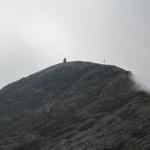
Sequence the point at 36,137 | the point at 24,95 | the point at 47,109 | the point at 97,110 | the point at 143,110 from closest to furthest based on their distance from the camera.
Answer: the point at 143,110
the point at 36,137
the point at 97,110
the point at 47,109
the point at 24,95

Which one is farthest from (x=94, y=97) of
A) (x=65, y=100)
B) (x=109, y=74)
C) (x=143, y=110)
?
(x=143, y=110)

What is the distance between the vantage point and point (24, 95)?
109625mm

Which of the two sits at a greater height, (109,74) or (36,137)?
(109,74)

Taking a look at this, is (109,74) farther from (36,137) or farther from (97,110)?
(36,137)

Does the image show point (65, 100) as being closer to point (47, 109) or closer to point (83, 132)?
point (47, 109)

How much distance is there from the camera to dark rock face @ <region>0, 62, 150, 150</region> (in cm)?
7119

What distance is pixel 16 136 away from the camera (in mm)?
86375

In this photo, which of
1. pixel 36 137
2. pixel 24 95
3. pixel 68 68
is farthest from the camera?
pixel 68 68

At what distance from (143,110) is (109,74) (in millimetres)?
35502

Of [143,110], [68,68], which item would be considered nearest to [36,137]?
[143,110]

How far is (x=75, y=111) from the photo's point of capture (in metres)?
93.0

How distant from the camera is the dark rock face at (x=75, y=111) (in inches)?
2803

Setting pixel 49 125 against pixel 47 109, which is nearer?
pixel 49 125

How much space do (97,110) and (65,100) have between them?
41.7 ft
